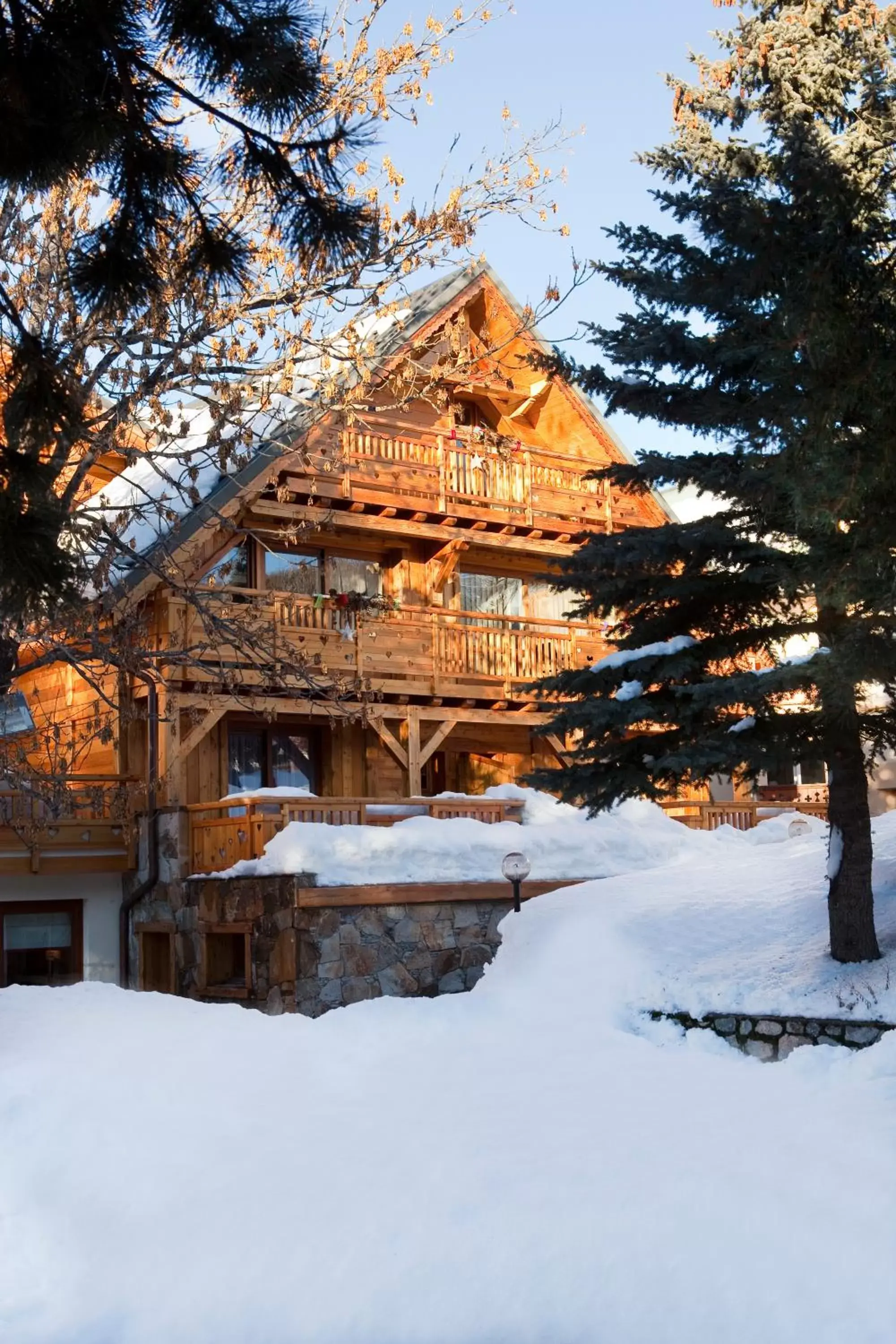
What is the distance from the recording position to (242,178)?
19.1 ft

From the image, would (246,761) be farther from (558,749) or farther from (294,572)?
(558,749)

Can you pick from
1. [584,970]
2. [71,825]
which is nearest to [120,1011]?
[584,970]

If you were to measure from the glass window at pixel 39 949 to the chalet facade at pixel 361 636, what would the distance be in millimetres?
25

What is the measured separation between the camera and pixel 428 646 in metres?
20.7

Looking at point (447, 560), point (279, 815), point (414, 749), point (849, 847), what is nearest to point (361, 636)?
point (414, 749)

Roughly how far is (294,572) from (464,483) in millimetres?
2996

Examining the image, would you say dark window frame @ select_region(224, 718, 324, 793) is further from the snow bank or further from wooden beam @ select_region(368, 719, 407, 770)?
the snow bank

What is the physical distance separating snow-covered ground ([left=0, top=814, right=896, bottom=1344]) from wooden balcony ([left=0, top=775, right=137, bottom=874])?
4457 mm

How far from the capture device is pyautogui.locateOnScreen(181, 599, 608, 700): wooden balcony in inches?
758

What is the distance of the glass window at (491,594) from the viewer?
23484 mm

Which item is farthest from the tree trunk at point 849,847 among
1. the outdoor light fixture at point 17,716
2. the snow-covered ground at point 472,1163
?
the outdoor light fixture at point 17,716

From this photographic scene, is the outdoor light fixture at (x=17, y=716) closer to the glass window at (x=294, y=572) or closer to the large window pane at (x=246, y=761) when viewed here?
the large window pane at (x=246, y=761)

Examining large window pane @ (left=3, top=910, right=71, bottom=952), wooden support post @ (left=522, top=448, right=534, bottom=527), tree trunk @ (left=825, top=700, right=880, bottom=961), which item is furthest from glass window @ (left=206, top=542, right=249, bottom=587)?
tree trunk @ (left=825, top=700, right=880, bottom=961)

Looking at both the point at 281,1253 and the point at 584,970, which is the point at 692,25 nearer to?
the point at 584,970
